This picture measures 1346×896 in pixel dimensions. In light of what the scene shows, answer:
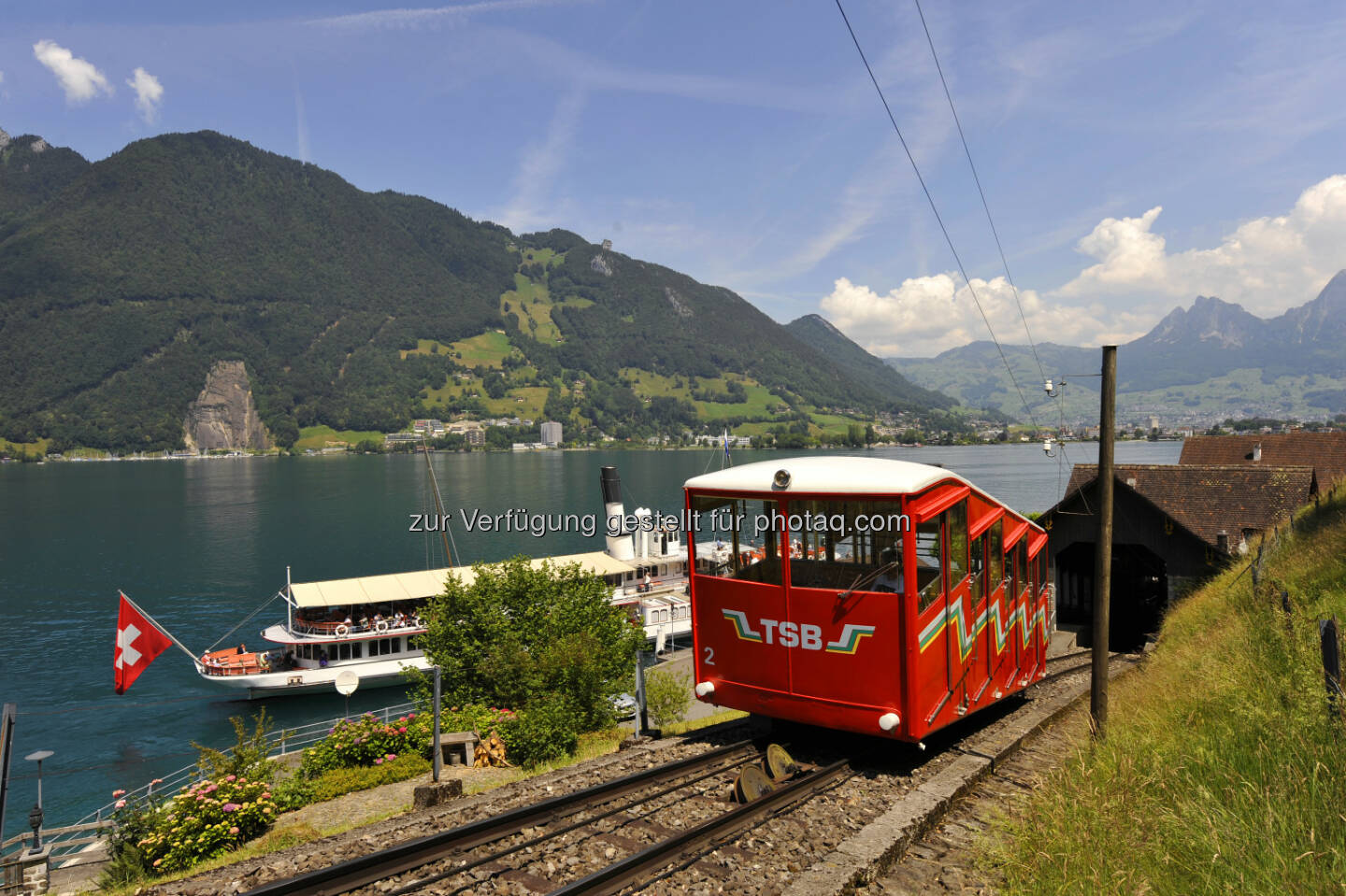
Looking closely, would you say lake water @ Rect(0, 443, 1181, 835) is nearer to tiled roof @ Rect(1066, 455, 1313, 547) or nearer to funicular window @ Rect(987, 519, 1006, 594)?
funicular window @ Rect(987, 519, 1006, 594)

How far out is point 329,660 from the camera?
34250 mm

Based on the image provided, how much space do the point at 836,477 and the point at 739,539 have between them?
1.48 metres

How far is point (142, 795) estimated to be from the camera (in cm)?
2320

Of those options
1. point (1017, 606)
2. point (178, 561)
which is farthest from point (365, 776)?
point (178, 561)

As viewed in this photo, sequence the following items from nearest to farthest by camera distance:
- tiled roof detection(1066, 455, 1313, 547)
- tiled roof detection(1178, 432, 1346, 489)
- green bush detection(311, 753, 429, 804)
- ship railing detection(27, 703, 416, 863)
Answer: green bush detection(311, 753, 429, 804), ship railing detection(27, 703, 416, 863), tiled roof detection(1066, 455, 1313, 547), tiled roof detection(1178, 432, 1346, 489)

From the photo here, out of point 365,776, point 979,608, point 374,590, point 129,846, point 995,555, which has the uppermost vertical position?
point 995,555

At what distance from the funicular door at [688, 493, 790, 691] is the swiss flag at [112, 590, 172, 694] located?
19.5 meters

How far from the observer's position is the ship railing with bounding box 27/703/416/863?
1277cm

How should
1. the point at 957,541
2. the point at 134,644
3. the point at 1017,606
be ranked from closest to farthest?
1. the point at 957,541
2. the point at 1017,606
3. the point at 134,644

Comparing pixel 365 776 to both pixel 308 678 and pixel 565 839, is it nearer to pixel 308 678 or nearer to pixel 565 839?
pixel 565 839

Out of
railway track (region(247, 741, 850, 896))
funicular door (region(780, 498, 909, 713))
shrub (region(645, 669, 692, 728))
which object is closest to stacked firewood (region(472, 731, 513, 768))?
shrub (region(645, 669, 692, 728))

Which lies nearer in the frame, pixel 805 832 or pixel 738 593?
pixel 805 832

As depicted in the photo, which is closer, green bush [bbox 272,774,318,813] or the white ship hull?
green bush [bbox 272,774,318,813]

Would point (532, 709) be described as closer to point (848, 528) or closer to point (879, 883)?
point (848, 528)
